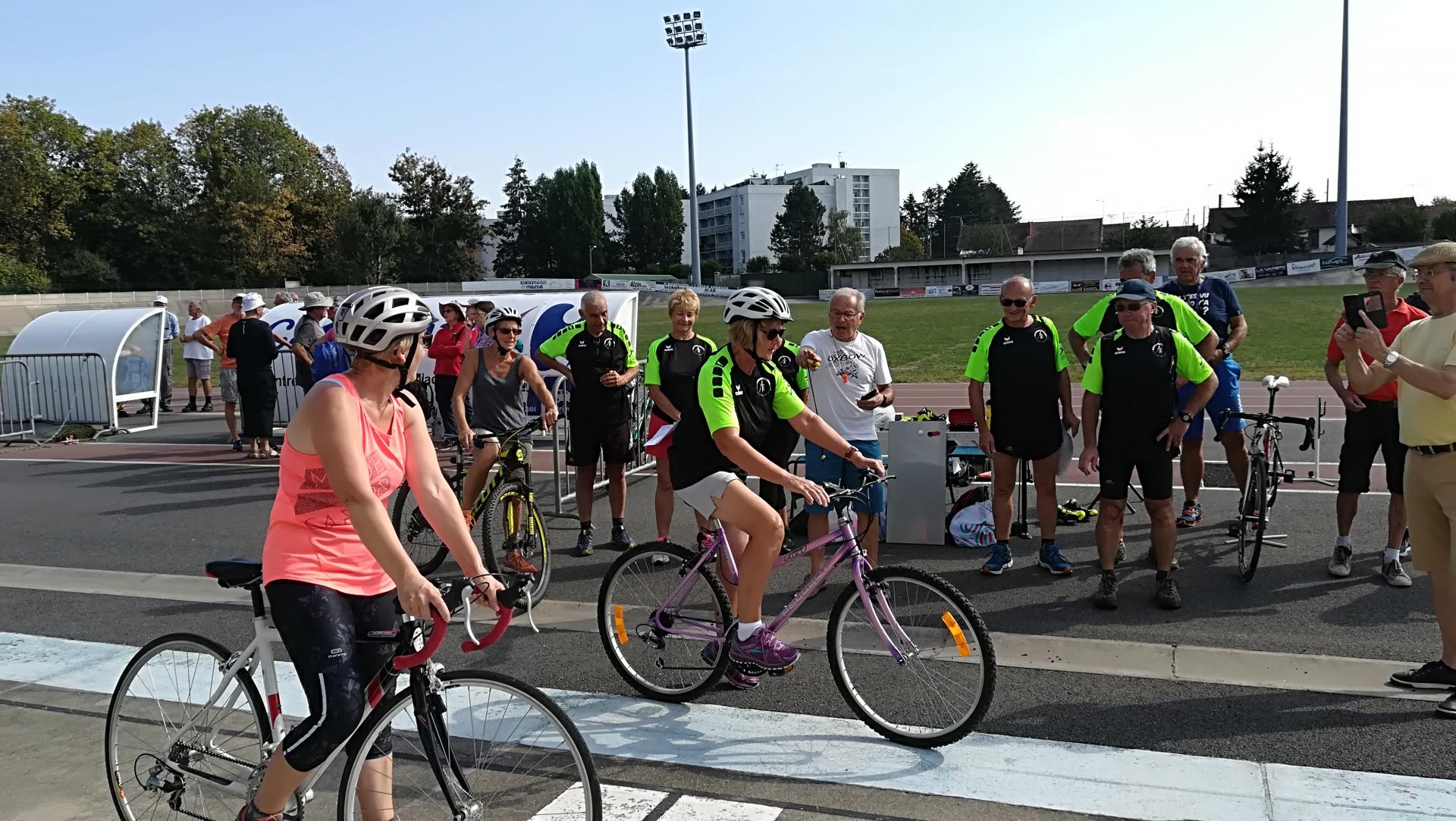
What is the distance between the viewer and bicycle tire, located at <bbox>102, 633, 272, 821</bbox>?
10.6ft

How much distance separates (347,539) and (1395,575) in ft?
21.1

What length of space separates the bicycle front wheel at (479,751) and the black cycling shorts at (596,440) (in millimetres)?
4817

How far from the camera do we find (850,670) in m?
4.65

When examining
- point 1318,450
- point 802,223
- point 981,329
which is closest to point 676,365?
point 1318,450

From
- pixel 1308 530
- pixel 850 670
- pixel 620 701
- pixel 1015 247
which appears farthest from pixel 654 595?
pixel 1015 247

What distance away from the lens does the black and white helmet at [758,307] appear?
4.80 meters

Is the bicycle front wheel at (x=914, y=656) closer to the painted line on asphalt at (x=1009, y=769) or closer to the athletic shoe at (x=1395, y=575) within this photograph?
the painted line on asphalt at (x=1009, y=769)

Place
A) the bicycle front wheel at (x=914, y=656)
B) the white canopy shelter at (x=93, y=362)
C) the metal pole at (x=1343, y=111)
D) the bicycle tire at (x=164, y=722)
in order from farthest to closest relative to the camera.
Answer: the metal pole at (x=1343, y=111)
the white canopy shelter at (x=93, y=362)
the bicycle front wheel at (x=914, y=656)
the bicycle tire at (x=164, y=722)

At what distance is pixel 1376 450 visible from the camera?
22.1 ft

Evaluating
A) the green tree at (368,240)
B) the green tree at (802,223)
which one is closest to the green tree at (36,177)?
the green tree at (368,240)

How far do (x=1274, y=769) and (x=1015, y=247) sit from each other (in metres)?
108

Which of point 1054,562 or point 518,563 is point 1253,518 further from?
point 518,563

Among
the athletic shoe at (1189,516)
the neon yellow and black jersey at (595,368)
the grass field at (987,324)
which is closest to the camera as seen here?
the neon yellow and black jersey at (595,368)

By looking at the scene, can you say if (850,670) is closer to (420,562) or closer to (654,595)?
(654,595)
